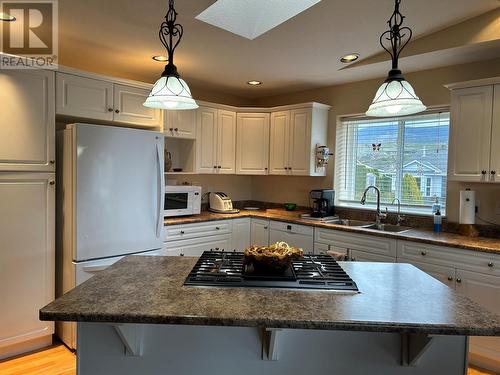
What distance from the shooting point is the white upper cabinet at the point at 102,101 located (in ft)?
9.02

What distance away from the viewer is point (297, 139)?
4.06 m

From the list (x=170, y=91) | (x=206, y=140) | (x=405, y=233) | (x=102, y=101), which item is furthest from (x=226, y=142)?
(x=170, y=91)

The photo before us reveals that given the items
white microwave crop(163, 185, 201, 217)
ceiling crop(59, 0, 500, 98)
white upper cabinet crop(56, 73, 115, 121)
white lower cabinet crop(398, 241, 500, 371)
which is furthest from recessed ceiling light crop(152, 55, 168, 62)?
white lower cabinet crop(398, 241, 500, 371)

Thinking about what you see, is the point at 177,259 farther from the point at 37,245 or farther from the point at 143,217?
the point at 37,245

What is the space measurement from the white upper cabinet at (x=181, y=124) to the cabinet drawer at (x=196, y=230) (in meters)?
0.98

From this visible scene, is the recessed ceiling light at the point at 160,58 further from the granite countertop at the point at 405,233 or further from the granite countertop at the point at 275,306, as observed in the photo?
the granite countertop at the point at 275,306

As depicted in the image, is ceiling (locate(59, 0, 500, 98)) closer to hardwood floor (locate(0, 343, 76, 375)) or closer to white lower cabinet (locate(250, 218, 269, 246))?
white lower cabinet (locate(250, 218, 269, 246))

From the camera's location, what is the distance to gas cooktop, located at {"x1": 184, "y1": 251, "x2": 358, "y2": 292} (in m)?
1.50

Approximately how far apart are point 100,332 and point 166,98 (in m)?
1.12

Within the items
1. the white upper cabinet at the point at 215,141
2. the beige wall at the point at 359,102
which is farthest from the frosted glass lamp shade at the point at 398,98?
the white upper cabinet at the point at 215,141

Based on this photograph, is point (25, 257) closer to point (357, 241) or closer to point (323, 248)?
point (323, 248)

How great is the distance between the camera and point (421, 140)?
11.4 feet

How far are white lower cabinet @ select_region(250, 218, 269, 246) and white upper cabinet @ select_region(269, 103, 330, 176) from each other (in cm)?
67

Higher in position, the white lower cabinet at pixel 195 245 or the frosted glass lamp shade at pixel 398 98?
the frosted glass lamp shade at pixel 398 98
